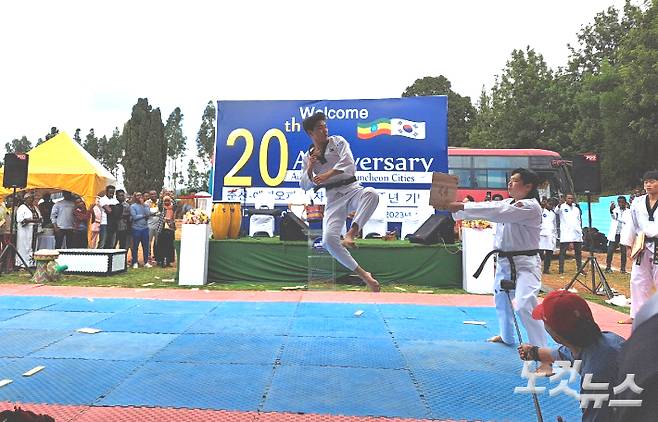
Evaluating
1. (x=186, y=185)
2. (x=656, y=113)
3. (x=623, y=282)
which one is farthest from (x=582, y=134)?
(x=186, y=185)

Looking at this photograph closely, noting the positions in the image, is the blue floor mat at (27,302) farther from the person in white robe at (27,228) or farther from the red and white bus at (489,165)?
the red and white bus at (489,165)

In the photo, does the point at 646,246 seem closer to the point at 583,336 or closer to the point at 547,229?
the point at 583,336

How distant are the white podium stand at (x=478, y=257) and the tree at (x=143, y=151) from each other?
130ft

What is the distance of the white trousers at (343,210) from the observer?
4535 mm

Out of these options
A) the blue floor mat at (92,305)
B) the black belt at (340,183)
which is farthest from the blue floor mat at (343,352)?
the blue floor mat at (92,305)

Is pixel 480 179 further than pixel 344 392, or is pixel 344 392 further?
pixel 480 179

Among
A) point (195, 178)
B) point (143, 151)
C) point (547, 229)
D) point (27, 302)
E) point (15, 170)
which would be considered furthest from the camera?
point (195, 178)

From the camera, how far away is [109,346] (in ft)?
15.1

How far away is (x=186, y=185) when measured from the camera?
60.6 meters

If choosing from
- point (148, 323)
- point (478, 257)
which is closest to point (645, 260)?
point (478, 257)

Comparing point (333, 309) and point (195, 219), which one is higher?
point (195, 219)

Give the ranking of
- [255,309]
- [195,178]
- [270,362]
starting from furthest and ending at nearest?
[195,178] < [255,309] < [270,362]

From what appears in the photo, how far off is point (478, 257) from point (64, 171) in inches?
442

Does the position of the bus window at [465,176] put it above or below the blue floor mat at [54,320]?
above
